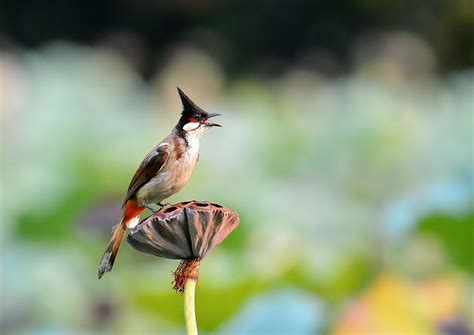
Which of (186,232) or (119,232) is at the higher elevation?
(186,232)

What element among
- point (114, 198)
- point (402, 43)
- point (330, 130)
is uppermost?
point (402, 43)

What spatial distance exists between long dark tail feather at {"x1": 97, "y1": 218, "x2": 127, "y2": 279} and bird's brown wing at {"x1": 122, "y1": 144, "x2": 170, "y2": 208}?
85mm

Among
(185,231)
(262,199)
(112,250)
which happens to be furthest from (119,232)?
(262,199)

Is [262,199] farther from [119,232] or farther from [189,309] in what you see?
[189,309]

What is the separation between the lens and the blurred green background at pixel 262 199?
3097 millimetres

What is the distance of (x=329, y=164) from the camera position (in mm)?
5387

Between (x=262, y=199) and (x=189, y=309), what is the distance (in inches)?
127

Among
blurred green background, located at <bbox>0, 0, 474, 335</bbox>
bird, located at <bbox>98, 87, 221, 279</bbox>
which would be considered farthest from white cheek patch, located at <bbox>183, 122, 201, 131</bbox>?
blurred green background, located at <bbox>0, 0, 474, 335</bbox>

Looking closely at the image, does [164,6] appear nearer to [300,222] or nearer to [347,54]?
[347,54]

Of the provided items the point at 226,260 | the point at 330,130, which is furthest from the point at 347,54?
the point at 226,260

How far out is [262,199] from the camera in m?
4.50

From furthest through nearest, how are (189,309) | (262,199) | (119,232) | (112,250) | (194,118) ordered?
(262,199) < (194,118) < (119,232) < (112,250) < (189,309)

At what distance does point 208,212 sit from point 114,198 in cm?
310

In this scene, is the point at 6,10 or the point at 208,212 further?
the point at 6,10
